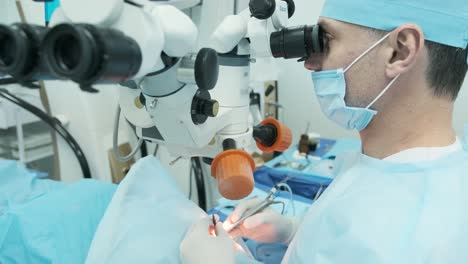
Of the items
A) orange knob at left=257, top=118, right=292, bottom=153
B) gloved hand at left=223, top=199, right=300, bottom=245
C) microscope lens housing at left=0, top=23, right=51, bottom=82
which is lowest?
gloved hand at left=223, top=199, right=300, bottom=245

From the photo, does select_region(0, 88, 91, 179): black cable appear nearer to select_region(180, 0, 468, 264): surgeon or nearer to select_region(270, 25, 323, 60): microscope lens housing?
select_region(180, 0, 468, 264): surgeon

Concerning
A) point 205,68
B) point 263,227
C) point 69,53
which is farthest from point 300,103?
point 69,53

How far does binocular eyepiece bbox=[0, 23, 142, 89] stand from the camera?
37 centimetres

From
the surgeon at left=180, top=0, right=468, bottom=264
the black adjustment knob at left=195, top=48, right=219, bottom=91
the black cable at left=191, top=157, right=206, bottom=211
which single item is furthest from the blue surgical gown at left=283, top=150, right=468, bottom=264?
the black cable at left=191, top=157, right=206, bottom=211

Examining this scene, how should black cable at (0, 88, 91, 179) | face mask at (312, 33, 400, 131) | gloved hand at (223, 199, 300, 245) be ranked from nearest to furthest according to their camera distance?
face mask at (312, 33, 400, 131) < gloved hand at (223, 199, 300, 245) < black cable at (0, 88, 91, 179)

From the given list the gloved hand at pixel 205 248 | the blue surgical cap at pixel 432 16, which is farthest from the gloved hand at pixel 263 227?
the blue surgical cap at pixel 432 16

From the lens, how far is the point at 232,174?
2.08 feet

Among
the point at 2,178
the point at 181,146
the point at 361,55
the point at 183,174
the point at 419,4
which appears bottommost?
the point at 183,174

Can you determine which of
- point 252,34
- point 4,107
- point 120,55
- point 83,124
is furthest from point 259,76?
point 120,55

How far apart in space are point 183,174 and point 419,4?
1.16m

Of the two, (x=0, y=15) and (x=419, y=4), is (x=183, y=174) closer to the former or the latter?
(x=0, y=15)

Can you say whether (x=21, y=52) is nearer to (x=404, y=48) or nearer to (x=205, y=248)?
(x=205, y=248)

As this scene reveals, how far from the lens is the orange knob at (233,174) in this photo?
2.08 feet

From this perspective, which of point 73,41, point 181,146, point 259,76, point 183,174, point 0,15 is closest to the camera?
point 73,41
